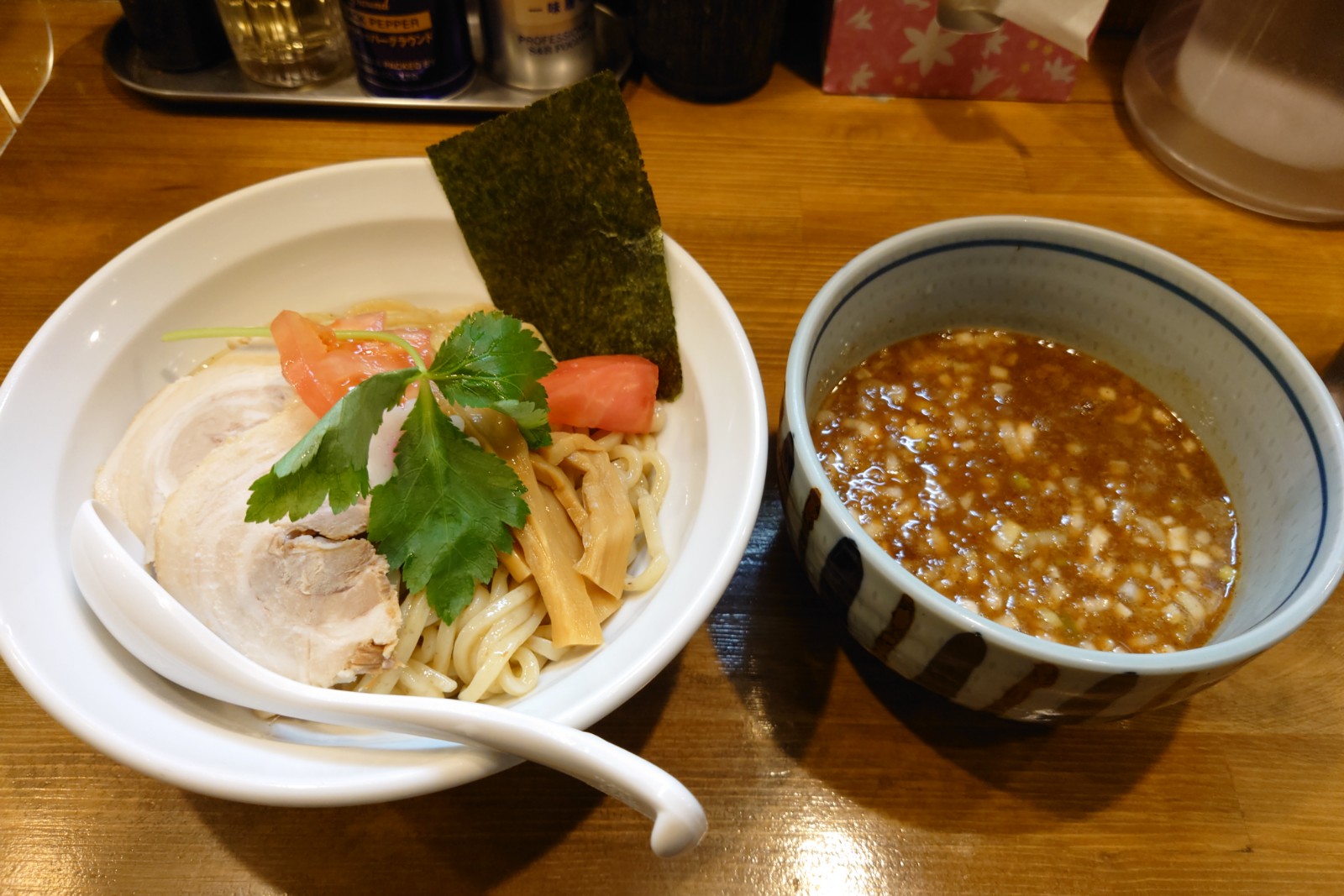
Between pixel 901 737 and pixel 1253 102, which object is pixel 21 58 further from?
pixel 1253 102

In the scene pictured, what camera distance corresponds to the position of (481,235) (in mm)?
1419

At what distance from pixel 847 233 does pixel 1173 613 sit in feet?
3.42

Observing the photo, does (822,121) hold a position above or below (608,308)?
below

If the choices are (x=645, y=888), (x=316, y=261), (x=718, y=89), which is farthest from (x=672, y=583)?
(x=718, y=89)

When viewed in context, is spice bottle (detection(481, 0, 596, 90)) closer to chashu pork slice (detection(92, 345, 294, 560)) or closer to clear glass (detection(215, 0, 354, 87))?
clear glass (detection(215, 0, 354, 87))

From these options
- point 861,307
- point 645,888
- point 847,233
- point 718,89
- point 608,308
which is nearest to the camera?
point 645,888

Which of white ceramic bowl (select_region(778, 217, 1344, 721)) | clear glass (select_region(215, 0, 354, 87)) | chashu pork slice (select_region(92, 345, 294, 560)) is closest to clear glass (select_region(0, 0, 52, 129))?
clear glass (select_region(215, 0, 354, 87))

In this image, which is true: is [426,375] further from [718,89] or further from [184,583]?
[718,89]

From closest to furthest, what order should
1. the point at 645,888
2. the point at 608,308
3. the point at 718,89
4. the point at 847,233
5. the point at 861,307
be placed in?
the point at 645,888 → the point at 861,307 → the point at 608,308 → the point at 847,233 → the point at 718,89

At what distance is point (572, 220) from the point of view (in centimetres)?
135

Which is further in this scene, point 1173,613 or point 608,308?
point 608,308

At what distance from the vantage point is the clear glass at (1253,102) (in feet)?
5.63

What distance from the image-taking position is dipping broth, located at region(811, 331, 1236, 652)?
1061 millimetres

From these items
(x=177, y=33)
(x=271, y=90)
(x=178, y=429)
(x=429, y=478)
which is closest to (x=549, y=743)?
(x=429, y=478)
